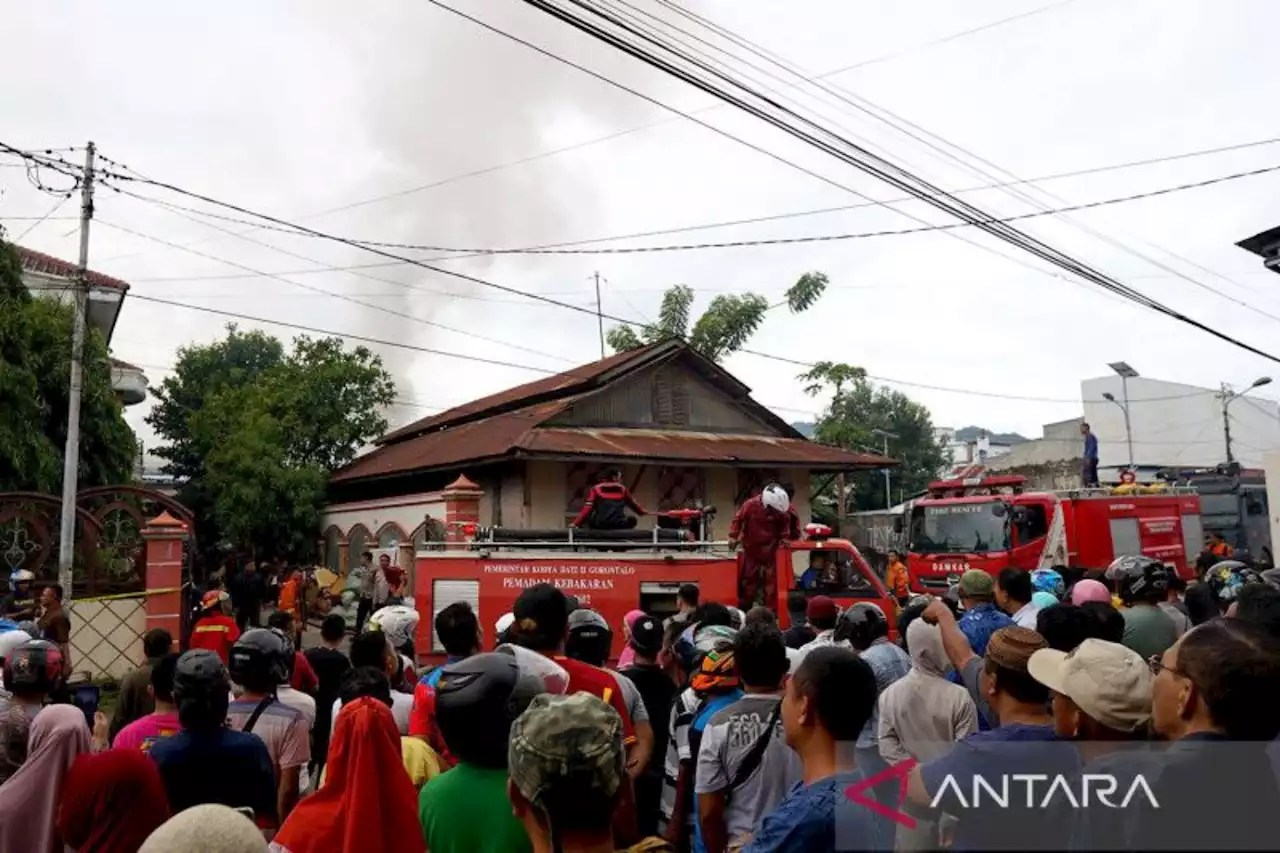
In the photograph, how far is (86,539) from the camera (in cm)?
1407

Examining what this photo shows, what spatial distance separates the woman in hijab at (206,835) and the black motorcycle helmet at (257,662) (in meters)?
2.13

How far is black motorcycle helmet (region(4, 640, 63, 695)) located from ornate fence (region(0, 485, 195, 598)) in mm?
10655

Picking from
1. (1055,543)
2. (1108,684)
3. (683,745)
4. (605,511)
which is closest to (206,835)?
(683,745)

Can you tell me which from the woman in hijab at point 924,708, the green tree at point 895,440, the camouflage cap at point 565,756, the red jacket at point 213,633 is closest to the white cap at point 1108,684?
the woman in hijab at point 924,708

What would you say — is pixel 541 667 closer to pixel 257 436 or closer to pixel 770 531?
pixel 770 531

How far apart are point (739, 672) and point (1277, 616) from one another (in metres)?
2.45

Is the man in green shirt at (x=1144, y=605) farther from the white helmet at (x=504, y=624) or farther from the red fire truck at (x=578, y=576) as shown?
the red fire truck at (x=578, y=576)

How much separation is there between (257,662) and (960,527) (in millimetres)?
14838

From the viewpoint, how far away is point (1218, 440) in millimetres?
48344

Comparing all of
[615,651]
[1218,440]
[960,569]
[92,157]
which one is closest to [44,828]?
[615,651]

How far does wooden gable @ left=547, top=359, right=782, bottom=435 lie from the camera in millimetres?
22016

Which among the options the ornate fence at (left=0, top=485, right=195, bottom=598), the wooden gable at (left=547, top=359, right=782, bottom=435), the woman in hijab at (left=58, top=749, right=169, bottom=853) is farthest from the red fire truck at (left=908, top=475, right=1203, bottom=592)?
the woman in hijab at (left=58, top=749, right=169, bottom=853)

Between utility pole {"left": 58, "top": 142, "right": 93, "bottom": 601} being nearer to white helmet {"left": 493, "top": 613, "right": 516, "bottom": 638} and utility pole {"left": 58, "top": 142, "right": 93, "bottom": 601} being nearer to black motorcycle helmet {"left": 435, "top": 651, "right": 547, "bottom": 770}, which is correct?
white helmet {"left": 493, "top": 613, "right": 516, "bottom": 638}

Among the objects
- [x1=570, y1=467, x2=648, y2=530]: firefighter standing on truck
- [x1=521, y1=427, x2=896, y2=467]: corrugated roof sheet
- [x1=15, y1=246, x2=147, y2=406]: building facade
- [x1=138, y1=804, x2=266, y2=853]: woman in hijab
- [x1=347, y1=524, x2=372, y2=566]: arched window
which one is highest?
[x1=15, y1=246, x2=147, y2=406]: building facade
